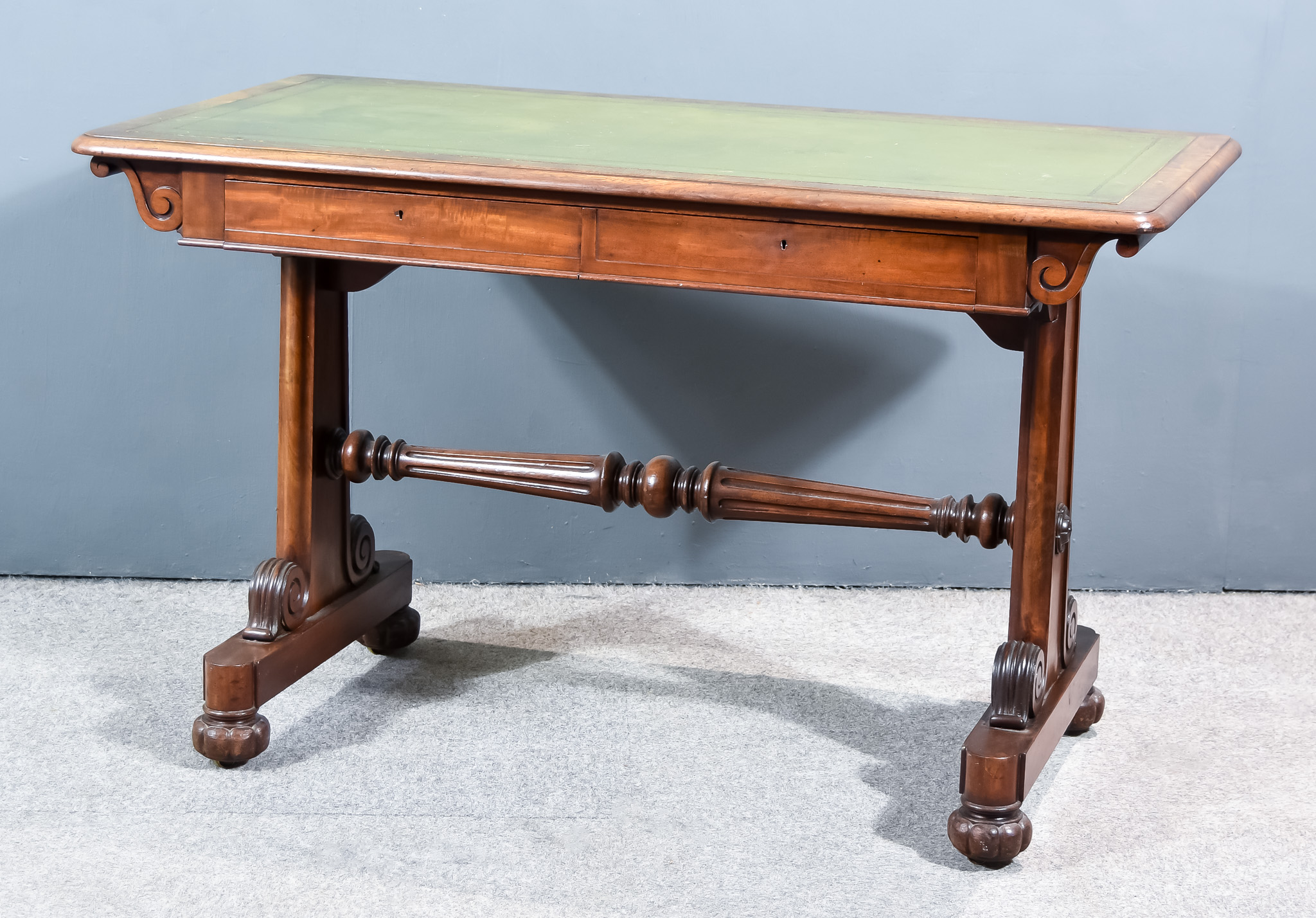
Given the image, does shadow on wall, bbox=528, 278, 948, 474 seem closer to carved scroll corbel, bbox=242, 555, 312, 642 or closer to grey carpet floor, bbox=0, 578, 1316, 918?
grey carpet floor, bbox=0, 578, 1316, 918

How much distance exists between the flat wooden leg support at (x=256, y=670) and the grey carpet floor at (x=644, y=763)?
6cm

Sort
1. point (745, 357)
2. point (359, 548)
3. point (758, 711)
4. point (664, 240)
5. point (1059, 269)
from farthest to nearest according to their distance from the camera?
point (745, 357) < point (359, 548) < point (758, 711) < point (664, 240) < point (1059, 269)

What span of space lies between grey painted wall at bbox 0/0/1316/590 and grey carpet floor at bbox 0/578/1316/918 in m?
0.15

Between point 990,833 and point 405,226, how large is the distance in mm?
1233

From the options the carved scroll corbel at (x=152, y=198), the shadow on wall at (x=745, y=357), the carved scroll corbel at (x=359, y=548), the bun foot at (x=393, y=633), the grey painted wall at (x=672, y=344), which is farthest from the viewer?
the shadow on wall at (x=745, y=357)

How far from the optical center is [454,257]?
2.36 metres

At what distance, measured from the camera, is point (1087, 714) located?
2.81 metres

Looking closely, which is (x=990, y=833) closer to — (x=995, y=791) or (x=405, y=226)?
(x=995, y=791)

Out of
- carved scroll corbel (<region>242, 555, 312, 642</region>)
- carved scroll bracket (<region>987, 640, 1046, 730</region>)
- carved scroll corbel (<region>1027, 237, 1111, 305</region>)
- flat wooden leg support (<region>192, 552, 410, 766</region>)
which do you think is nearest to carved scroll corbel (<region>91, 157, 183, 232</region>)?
carved scroll corbel (<region>242, 555, 312, 642</region>)

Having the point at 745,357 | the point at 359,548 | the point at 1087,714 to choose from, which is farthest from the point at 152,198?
the point at 1087,714

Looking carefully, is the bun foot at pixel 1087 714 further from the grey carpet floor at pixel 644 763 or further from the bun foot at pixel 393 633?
the bun foot at pixel 393 633

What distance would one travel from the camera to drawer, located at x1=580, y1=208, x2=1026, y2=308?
2162 mm

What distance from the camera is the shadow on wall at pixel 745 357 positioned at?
3.36 meters

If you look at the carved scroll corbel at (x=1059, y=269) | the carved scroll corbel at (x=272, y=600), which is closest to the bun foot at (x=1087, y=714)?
the carved scroll corbel at (x=1059, y=269)
